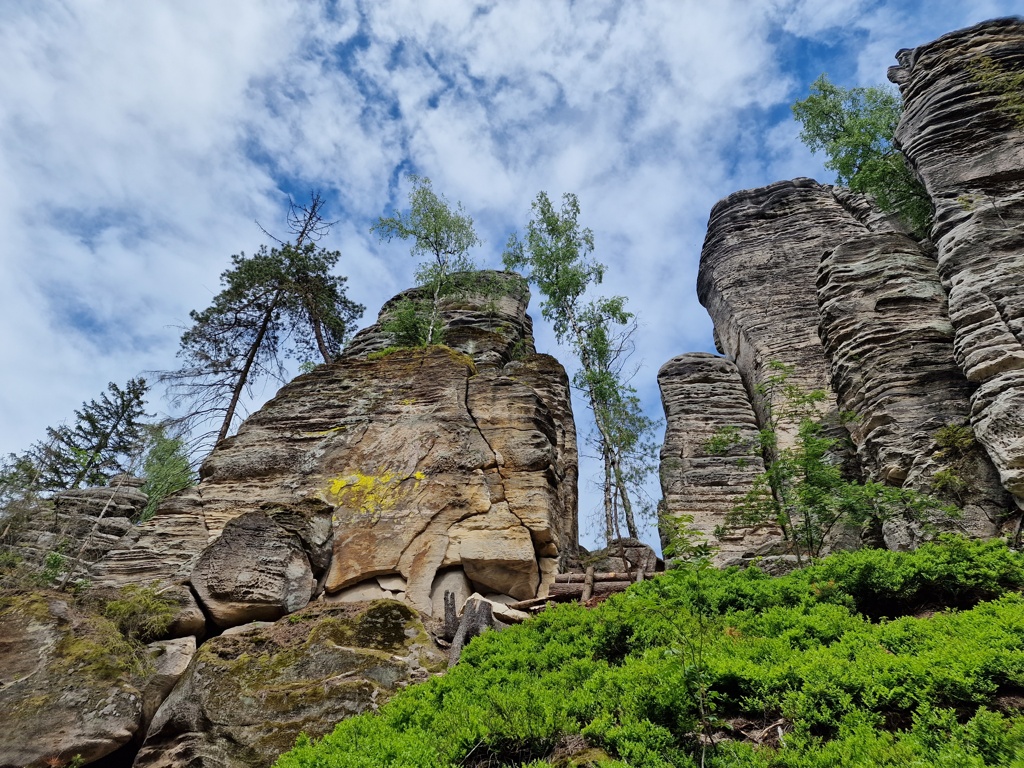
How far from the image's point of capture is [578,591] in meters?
11.0

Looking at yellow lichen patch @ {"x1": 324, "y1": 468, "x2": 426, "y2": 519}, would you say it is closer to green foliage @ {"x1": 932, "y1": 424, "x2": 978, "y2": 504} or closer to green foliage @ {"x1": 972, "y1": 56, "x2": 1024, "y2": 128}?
green foliage @ {"x1": 932, "y1": 424, "x2": 978, "y2": 504}

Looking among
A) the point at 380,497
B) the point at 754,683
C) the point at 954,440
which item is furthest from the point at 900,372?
the point at 380,497

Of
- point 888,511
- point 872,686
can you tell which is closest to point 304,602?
point 872,686

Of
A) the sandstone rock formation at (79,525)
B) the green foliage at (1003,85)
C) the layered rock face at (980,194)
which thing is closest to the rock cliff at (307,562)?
the sandstone rock formation at (79,525)

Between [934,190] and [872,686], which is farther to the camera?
[934,190]

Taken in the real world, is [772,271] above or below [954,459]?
above

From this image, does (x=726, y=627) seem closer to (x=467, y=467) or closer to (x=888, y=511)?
(x=888, y=511)

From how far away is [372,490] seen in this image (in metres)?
13.2

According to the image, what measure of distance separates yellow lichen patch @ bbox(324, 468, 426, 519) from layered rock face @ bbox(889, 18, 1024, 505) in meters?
10.7

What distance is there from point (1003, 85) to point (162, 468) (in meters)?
26.4

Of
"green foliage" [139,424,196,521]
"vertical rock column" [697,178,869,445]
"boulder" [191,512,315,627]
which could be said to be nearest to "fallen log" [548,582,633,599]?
"boulder" [191,512,315,627]

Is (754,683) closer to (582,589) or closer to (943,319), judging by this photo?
(582,589)

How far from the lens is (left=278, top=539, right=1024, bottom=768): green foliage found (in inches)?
173

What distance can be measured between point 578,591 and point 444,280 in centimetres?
1457
